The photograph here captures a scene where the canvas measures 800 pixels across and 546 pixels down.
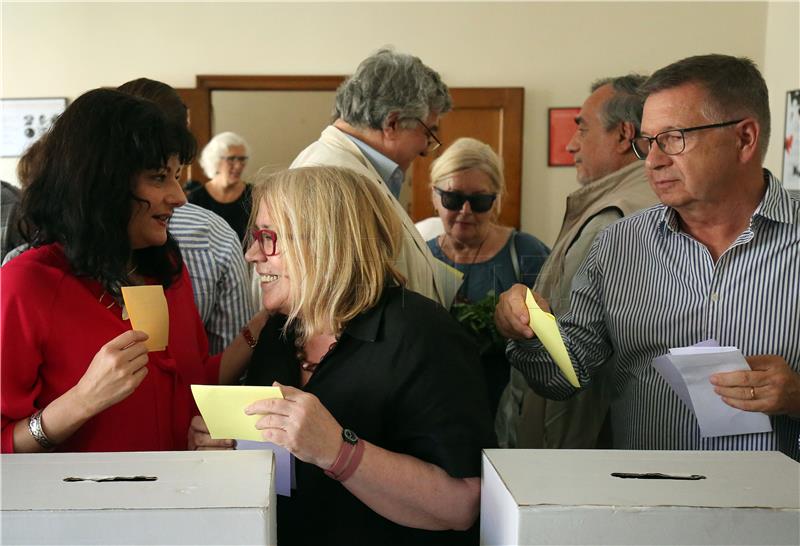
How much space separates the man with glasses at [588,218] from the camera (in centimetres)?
214

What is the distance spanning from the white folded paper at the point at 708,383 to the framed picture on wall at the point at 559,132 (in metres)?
4.25

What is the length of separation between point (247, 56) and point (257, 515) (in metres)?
5.00

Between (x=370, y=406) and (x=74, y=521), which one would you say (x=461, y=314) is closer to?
(x=370, y=406)

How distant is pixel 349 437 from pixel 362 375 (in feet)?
0.51

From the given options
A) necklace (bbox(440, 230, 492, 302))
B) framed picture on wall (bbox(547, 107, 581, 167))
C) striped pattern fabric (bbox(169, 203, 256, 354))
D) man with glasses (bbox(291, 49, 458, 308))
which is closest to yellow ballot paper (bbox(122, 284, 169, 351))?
striped pattern fabric (bbox(169, 203, 256, 354))

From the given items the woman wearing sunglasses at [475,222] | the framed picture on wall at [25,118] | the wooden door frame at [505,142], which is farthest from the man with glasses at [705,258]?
the framed picture on wall at [25,118]

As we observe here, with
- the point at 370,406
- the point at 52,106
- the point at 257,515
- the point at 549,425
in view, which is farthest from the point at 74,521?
the point at 52,106

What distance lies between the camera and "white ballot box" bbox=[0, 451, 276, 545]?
0.83 meters

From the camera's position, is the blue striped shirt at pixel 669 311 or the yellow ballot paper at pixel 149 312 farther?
the blue striped shirt at pixel 669 311

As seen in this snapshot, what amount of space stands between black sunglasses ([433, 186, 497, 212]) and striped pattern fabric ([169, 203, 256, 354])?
1.14 m

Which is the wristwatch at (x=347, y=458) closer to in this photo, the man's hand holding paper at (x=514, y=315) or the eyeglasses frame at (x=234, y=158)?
the man's hand holding paper at (x=514, y=315)

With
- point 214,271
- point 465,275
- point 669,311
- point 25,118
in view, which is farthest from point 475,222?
point 25,118

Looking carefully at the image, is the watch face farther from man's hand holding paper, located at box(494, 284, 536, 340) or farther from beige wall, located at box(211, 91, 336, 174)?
beige wall, located at box(211, 91, 336, 174)

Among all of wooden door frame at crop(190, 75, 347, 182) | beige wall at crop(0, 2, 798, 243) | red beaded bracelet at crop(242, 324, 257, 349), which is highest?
beige wall at crop(0, 2, 798, 243)
